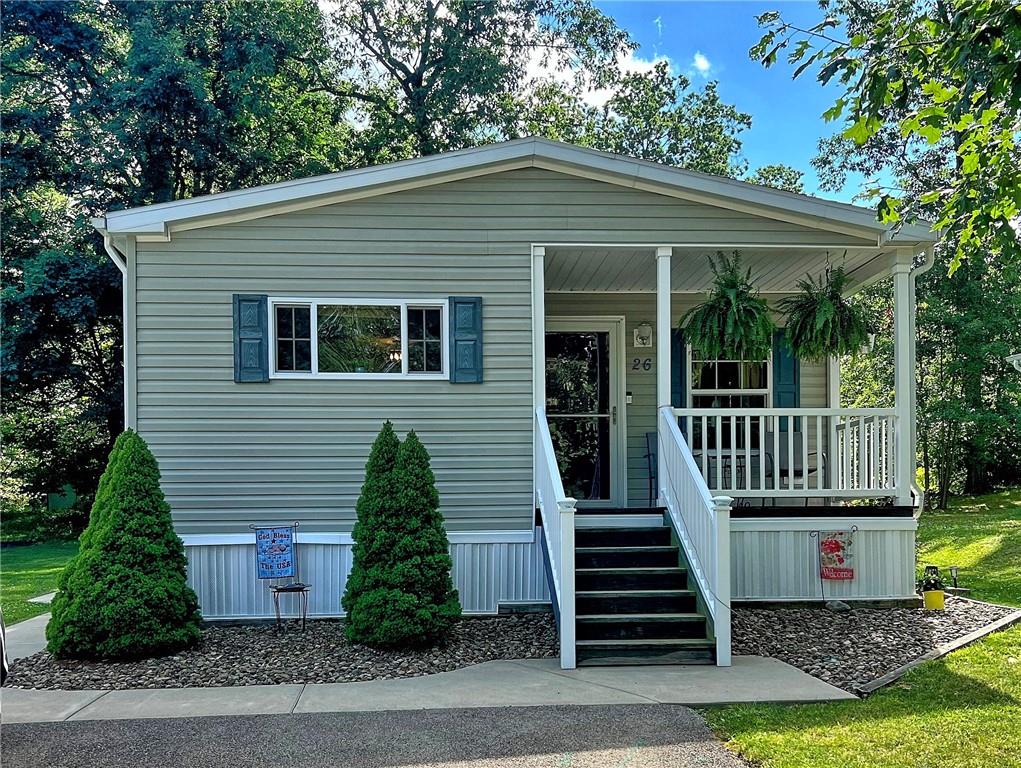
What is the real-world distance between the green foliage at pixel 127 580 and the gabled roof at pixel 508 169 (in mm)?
1923

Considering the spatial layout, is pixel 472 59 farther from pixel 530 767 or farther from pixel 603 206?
pixel 530 767

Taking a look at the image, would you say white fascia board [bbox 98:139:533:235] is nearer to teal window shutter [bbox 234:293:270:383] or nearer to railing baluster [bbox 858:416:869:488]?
teal window shutter [bbox 234:293:270:383]

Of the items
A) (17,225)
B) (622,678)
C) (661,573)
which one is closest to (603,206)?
(661,573)

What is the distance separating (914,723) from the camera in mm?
4219

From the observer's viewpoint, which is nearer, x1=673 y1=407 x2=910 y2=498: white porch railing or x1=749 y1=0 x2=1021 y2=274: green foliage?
x1=749 y1=0 x2=1021 y2=274: green foliage

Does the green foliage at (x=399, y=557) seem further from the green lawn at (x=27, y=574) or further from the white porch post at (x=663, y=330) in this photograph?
the green lawn at (x=27, y=574)

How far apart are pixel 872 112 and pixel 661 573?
3586 mm

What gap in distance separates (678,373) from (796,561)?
273 cm

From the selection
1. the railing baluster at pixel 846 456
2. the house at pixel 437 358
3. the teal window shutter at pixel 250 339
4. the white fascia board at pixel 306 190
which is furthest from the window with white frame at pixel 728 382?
the teal window shutter at pixel 250 339

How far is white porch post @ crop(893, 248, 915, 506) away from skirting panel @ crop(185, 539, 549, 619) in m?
3.26

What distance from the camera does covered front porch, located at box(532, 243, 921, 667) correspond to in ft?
19.8

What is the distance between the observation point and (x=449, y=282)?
689 cm

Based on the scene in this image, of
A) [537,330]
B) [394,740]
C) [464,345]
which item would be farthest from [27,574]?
[394,740]

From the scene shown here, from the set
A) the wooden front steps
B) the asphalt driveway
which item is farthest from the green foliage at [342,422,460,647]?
the asphalt driveway
